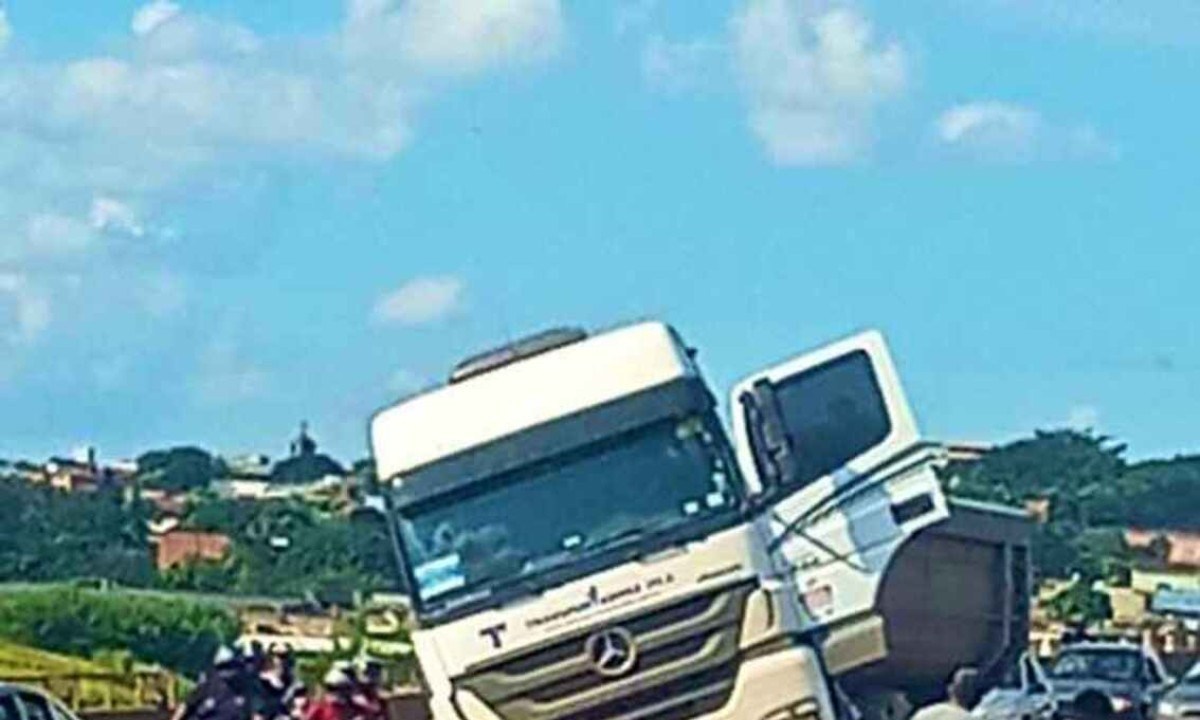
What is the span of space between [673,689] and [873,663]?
1.81 meters

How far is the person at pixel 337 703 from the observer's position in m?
21.3

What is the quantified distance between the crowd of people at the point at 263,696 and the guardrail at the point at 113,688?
9415mm

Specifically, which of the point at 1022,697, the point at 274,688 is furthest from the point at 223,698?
the point at 1022,697

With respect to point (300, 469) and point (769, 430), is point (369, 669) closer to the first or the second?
point (769, 430)

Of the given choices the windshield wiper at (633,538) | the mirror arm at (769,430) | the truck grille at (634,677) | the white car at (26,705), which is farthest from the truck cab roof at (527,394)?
the white car at (26,705)

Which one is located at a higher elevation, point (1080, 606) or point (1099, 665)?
point (1080, 606)

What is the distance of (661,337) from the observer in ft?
57.7

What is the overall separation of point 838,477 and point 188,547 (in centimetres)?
3683

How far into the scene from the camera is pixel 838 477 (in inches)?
698

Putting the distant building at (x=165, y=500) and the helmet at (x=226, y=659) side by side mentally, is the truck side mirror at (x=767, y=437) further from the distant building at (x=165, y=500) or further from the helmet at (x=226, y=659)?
the distant building at (x=165, y=500)

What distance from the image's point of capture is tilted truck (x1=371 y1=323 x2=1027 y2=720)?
1714 centimetres

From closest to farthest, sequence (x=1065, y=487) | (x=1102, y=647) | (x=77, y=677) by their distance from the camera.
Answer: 1. (x=1102, y=647)
2. (x=77, y=677)
3. (x=1065, y=487)

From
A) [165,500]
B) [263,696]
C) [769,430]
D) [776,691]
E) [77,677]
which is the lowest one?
[776,691]

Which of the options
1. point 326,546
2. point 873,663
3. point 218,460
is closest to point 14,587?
point 326,546
